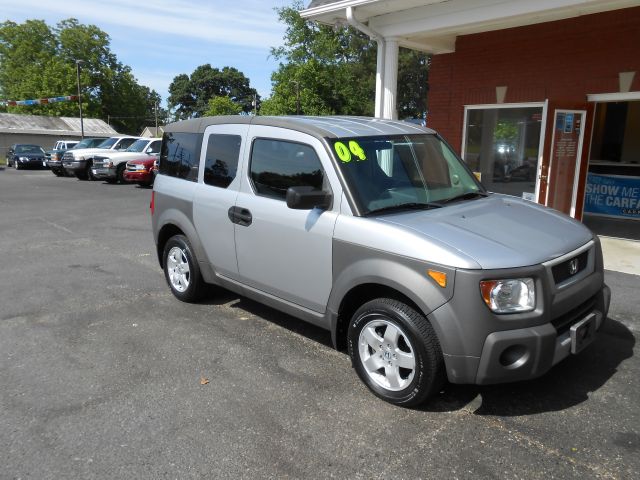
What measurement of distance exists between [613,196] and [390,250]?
9.68m

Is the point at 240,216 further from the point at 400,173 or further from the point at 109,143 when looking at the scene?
the point at 109,143

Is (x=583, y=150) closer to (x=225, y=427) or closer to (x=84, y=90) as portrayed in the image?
(x=225, y=427)

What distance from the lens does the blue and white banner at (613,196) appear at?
34.5 feet

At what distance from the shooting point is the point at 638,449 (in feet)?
9.14

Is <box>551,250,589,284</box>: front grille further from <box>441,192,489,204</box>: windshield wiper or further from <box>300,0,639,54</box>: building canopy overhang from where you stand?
<box>300,0,639,54</box>: building canopy overhang

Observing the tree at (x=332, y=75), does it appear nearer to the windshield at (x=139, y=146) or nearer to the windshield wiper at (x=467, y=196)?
the windshield at (x=139, y=146)

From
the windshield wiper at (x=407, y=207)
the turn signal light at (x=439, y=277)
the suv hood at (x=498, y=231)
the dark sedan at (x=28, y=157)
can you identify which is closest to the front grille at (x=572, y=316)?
the suv hood at (x=498, y=231)

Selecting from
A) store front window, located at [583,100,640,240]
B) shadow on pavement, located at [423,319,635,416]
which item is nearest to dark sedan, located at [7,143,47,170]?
store front window, located at [583,100,640,240]

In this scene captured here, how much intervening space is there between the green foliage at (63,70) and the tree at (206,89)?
1352 inches

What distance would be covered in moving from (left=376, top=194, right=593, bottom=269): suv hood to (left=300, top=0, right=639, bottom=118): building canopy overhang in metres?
4.53

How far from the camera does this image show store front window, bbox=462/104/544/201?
8.95 m

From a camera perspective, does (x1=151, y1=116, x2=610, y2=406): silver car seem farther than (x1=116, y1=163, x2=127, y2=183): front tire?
No

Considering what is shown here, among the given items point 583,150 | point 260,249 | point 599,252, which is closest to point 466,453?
point 599,252

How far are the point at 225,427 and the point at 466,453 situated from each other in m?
1.39
